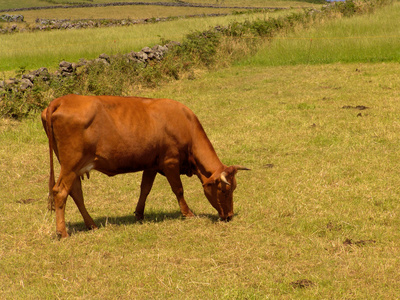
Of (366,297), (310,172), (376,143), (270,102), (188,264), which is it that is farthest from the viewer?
(270,102)

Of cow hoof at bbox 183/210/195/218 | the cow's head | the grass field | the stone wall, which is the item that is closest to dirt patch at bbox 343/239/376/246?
the grass field

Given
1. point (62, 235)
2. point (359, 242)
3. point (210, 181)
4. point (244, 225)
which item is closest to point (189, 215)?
point (210, 181)

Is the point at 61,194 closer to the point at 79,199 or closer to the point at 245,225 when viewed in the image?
the point at 79,199

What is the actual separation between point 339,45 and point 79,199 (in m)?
14.9

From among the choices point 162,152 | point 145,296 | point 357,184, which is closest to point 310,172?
point 357,184

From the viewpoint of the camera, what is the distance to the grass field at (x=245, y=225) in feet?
16.1

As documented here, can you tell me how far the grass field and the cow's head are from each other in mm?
184

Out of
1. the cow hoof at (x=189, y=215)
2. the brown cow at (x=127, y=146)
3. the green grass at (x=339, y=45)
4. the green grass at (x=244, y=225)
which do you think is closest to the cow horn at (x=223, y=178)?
the brown cow at (x=127, y=146)

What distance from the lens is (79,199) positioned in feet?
20.3

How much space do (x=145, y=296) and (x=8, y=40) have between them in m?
24.1

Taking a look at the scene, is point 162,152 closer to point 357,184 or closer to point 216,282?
point 216,282

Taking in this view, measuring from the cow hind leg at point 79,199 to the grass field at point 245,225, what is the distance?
17cm

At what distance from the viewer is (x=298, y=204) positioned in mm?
6809

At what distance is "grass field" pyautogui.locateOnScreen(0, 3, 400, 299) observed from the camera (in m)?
4.91
